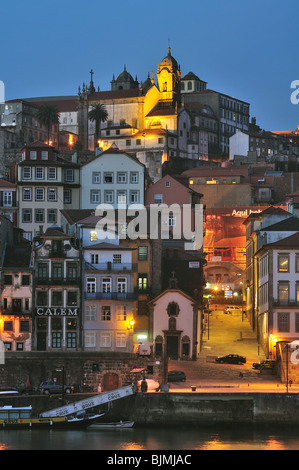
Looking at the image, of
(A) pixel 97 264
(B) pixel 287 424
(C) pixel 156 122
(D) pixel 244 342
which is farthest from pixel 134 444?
(C) pixel 156 122

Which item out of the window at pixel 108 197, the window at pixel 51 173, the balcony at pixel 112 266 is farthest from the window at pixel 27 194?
the balcony at pixel 112 266

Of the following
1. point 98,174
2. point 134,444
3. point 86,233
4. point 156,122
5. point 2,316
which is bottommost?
point 134,444

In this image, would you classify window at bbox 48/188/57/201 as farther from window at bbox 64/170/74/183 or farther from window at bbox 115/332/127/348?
window at bbox 115/332/127/348

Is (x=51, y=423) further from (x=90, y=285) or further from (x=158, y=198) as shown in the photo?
(x=158, y=198)

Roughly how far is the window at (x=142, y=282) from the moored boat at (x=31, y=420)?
2201cm

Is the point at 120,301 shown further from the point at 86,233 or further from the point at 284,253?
the point at 284,253

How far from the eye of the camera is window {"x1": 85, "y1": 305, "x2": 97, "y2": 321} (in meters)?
96.2

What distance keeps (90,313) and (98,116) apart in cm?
9903

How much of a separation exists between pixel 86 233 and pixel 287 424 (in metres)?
28.4

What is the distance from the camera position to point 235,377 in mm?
91500

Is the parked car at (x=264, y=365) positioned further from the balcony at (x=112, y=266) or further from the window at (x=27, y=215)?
the window at (x=27, y=215)

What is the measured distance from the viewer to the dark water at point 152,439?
75.2m

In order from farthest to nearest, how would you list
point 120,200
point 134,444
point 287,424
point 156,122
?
point 156,122 → point 120,200 → point 287,424 → point 134,444

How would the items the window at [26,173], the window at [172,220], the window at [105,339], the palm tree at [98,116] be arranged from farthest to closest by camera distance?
1. the palm tree at [98,116]
2. the window at [26,173]
3. the window at [172,220]
4. the window at [105,339]
